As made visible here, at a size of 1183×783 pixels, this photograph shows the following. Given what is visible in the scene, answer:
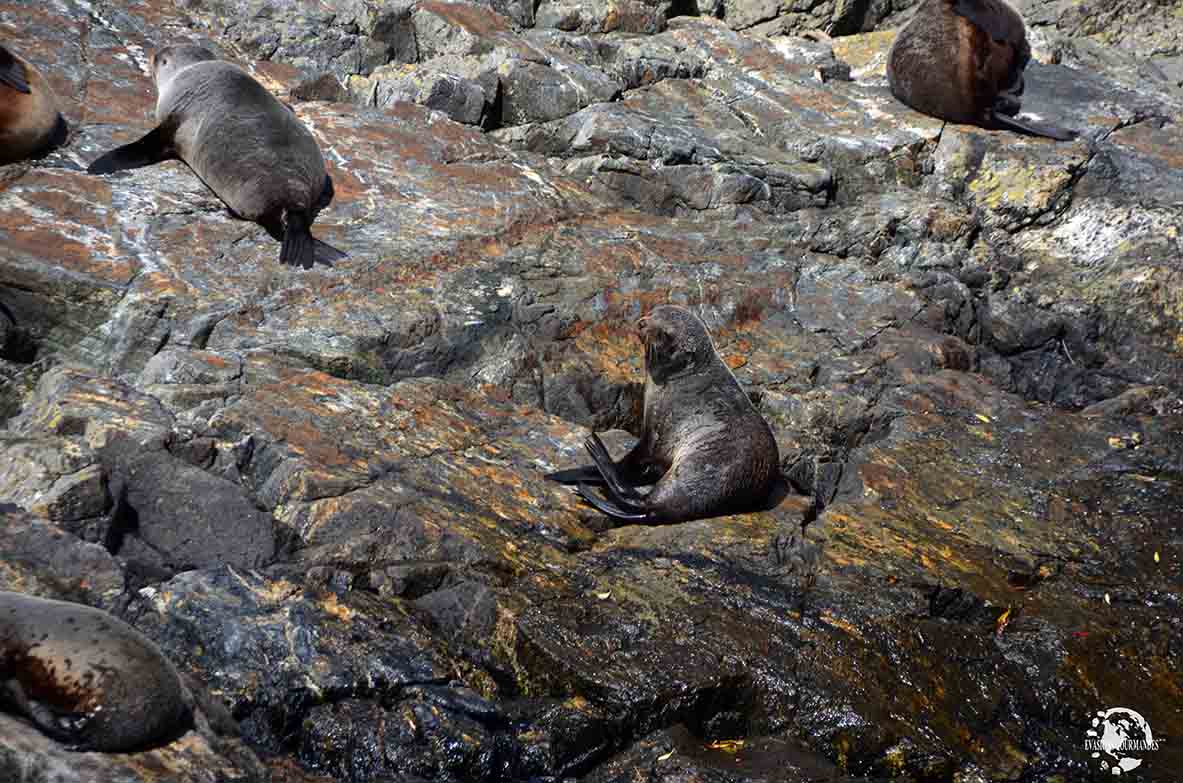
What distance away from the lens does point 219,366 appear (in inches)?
254

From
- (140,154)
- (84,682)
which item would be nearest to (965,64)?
(140,154)

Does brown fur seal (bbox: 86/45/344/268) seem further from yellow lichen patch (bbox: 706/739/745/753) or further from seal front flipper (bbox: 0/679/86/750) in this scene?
yellow lichen patch (bbox: 706/739/745/753)

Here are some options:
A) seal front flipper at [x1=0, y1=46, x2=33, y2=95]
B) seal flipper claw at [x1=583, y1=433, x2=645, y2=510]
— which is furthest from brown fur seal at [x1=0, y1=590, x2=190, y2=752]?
seal front flipper at [x1=0, y1=46, x2=33, y2=95]

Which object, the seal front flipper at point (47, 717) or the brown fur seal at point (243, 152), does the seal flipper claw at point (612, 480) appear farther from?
the seal front flipper at point (47, 717)

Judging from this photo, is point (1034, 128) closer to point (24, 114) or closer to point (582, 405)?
point (582, 405)

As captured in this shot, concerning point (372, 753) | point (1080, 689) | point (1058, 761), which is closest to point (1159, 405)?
point (1080, 689)

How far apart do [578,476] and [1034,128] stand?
6.84m

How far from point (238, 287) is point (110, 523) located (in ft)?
8.20

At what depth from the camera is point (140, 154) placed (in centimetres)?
828

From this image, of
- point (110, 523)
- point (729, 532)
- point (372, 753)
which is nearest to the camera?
point (372, 753)

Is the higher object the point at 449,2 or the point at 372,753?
the point at 449,2

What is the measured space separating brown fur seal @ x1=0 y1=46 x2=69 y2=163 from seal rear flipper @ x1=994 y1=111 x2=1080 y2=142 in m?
8.29

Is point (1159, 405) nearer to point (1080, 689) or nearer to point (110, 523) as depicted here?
point (1080, 689)

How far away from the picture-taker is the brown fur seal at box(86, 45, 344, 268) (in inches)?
308
